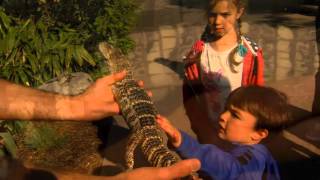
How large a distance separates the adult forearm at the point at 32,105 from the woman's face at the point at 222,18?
2.59ft

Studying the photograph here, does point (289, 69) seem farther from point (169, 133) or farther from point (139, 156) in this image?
point (169, 133)

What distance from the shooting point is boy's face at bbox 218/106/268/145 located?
2215 millimetres

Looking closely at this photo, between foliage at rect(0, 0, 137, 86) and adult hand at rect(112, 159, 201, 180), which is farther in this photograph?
foliage at rect(0, 0, 137, 86)

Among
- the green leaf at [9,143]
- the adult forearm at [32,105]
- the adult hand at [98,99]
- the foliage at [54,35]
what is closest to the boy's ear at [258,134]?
the adult hand at [98,99]

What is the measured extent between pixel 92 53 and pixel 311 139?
1.90 metres

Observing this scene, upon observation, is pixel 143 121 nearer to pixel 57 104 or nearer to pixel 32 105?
pixel 57 104

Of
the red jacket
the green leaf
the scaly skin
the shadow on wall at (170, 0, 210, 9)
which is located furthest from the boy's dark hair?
the shadow on wall at (170, 0, 210, 9)

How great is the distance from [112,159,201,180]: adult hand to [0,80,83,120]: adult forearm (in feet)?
2.24

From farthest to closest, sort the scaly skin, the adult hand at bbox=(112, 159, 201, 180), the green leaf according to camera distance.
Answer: the green leaf, the scaly skin, the adult hand at bbox=(112, 159, 201, 180)

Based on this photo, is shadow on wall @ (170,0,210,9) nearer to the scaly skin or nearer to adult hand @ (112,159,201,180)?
A: the scaly skin

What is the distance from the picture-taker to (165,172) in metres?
1.90

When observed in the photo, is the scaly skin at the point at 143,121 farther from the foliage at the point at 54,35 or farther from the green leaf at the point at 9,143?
the foliage at the point at 54,35

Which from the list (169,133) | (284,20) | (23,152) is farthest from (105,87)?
(284,20)

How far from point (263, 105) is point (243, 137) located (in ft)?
0.48
